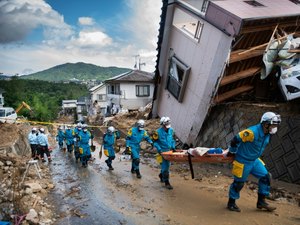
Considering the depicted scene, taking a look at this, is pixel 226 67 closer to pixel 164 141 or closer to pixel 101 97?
pixel 164 141

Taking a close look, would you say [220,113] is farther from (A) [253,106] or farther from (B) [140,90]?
(B) [140,90]

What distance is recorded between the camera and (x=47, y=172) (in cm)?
1173

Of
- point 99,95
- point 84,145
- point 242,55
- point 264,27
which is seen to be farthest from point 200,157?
point 99,95

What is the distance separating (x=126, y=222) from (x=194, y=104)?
6.89 meters

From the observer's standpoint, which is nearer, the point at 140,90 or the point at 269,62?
the point at 269,62

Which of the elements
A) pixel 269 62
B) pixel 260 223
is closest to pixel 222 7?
pixel 269 62

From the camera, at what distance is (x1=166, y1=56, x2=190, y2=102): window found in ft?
39.5

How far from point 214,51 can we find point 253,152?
5241 millimetres

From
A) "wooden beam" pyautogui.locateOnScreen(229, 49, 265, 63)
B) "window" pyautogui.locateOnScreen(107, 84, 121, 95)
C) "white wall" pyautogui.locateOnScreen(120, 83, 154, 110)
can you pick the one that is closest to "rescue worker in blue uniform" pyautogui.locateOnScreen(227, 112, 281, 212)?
"wooden beam" pyautogui.locateOnScreen(229, 49, 265, 63)

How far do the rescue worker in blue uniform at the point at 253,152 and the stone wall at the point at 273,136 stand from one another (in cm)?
196

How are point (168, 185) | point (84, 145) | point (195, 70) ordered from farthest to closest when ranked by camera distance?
point (84, 145) → point (195, 70) → point (168, 185)

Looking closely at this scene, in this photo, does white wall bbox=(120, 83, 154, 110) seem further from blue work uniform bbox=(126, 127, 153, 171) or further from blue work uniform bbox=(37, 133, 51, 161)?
blue work uniform bbox=(126, 127, 153, 171)

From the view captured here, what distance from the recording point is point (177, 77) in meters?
13.0

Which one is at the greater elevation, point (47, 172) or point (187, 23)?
point (187, 23)
